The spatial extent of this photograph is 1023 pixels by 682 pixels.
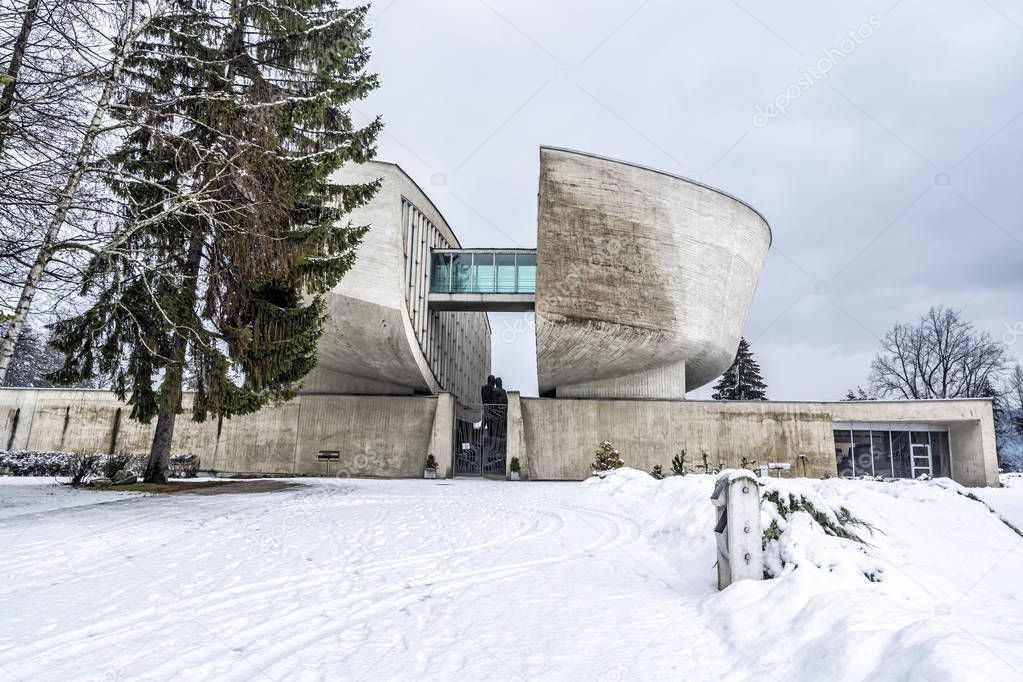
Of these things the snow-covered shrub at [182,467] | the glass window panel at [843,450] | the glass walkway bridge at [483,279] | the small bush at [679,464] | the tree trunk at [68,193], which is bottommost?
the snow-covered shrub at [182,467]

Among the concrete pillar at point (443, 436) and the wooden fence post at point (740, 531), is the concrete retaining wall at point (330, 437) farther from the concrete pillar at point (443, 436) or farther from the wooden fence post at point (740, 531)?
the wooden fence post at point (740, 531)

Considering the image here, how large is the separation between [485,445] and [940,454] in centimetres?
1976

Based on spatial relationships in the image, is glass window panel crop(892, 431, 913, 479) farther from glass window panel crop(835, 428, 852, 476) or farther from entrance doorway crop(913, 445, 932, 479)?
glass window panel crop(835, 428, 852, 476)

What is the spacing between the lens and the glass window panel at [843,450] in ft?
84.1

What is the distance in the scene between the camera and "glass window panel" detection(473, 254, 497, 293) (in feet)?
85.0

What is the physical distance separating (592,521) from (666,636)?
5029 mm

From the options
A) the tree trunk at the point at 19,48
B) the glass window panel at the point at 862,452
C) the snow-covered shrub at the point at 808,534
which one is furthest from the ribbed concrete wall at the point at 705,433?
the tree trunk at the point at 19,48

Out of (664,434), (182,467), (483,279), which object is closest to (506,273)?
(483,279)

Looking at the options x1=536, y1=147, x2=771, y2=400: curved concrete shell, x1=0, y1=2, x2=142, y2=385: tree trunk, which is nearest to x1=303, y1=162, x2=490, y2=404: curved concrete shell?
Answer: x1=536, y1=147, x2=771, y2=400: curved concrete shell

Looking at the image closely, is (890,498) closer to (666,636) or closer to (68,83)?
(666,636)

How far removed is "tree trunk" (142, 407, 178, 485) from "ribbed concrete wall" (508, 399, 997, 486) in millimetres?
13362

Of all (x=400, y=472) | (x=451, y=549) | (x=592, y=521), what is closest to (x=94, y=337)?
(x=451, y=549)

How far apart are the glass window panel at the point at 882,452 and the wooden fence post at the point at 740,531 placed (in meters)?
25.1

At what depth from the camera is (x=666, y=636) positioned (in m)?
3.64
